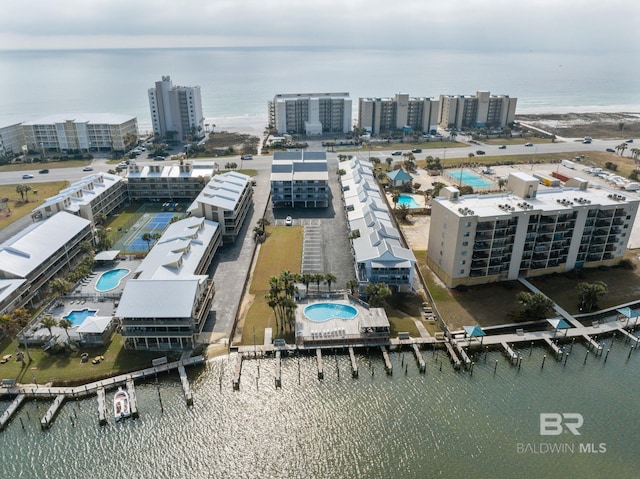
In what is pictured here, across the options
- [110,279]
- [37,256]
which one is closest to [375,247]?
[110,279]

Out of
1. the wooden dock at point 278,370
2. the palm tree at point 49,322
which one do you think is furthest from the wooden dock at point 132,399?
the wooden dock at point 278,370

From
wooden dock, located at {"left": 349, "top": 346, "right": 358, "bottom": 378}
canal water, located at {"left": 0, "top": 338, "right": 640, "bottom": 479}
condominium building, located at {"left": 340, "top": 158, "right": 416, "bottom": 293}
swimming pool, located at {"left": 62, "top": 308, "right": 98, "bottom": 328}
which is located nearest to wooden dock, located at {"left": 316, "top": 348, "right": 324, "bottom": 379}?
canal water, located at {"left": 0, "top": 338, "right": 640, "bottom": 479}

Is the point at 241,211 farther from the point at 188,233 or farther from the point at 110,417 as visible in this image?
the point at 110,417

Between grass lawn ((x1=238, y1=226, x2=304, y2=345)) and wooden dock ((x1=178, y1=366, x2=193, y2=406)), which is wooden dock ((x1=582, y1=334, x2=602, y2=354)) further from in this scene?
wooden dock ((x1=178, y1=366, x2=193, y2=406))

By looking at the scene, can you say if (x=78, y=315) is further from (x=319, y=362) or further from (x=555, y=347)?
(x=555, y=347)

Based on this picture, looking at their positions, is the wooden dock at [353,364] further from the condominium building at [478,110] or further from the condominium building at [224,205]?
the condominium building at [478,110]

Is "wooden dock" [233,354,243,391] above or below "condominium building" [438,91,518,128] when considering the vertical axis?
below

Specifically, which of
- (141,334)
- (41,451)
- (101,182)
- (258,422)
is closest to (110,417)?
(41,451)
